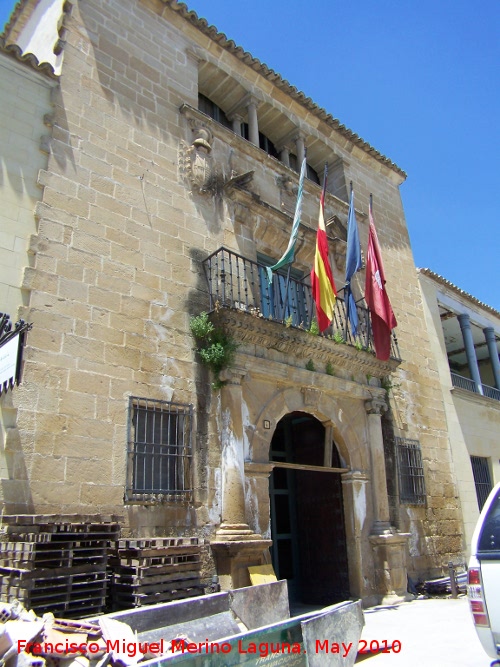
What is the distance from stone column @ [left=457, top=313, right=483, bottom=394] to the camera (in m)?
12.9

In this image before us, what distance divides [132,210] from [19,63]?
2164 mm

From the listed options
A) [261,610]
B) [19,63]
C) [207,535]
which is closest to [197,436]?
[207,535]

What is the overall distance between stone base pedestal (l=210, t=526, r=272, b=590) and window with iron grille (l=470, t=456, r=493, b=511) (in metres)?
6.65

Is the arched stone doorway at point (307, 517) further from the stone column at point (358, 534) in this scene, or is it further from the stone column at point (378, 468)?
the stone column at point (378, 468)

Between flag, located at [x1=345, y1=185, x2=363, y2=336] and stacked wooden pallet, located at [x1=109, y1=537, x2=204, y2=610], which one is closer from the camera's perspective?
stacked wooden pallet, located at [x1=109, y1=537, x2=204, y2=610]

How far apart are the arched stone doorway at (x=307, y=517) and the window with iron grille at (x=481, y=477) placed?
156 inches

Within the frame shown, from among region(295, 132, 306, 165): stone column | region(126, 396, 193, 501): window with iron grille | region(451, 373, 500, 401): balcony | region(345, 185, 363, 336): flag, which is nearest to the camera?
region(126, 396, 193, 501): window with iron grille

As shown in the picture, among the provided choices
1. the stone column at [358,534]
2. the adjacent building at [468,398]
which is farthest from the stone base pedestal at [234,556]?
the adjacent building at [468,398]

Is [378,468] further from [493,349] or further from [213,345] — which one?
[493,349]

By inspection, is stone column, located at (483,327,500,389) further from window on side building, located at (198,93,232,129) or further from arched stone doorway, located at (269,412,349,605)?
window on side building, located at (198,93,232,129)

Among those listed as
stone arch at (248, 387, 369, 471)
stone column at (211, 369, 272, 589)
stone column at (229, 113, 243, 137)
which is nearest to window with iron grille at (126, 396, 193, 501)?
stone column at (211, 369, 272, 589)

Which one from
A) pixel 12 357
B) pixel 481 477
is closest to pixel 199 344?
pixel 12 357

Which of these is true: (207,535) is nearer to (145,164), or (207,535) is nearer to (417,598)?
(417,598)

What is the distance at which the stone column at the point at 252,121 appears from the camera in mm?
10062
